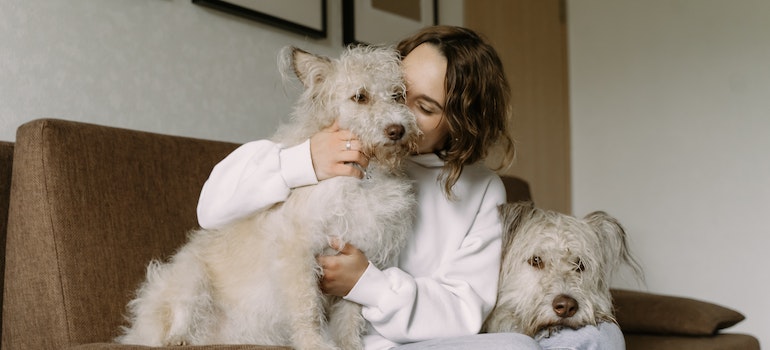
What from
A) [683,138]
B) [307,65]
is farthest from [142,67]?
Answer: [683,138]

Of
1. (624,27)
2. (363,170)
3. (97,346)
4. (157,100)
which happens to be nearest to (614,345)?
(363,170)

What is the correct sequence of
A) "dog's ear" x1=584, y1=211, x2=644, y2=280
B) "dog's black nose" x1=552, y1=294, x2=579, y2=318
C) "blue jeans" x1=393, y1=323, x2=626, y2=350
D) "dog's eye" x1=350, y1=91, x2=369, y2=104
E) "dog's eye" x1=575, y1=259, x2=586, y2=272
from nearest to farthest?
"blue jeans" x1=393, y1=323, x2=626, y2=350 → "dog's eye" x1=350, y1=91, x2=369, y2=104 → "dog's black nose" x1=552, y1=294, x2=579, y2=318 → "dog's eye" x1=575, y1=259, x2=586, y2=272 → "dog's ear" x1=584, y1=211, x2=644, y2=280

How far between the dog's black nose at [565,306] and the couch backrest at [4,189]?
1.63m

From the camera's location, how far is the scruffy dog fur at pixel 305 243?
1753mm

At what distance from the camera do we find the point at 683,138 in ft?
15.8

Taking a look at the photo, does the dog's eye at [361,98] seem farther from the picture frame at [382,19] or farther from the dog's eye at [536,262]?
the picture frame at [382,19]

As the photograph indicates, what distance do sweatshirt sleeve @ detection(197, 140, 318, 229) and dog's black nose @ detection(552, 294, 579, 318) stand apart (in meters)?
0.78

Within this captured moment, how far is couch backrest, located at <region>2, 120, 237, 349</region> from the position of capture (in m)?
1.87

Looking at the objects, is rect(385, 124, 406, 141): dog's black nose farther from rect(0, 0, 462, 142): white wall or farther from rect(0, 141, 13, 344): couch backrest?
rect(0, 141, 13, 344): couch backrest

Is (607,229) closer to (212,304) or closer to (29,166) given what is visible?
(212,304)

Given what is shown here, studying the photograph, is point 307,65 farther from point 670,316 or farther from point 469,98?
point 670,316

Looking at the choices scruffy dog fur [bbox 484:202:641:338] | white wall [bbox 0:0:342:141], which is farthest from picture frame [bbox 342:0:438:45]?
scruffy dog fur [bbox 484:202:641:338]

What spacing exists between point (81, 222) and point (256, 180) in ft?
1.80

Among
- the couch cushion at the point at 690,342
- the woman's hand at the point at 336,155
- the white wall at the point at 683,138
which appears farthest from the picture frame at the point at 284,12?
the white wall at the point at 683,138
